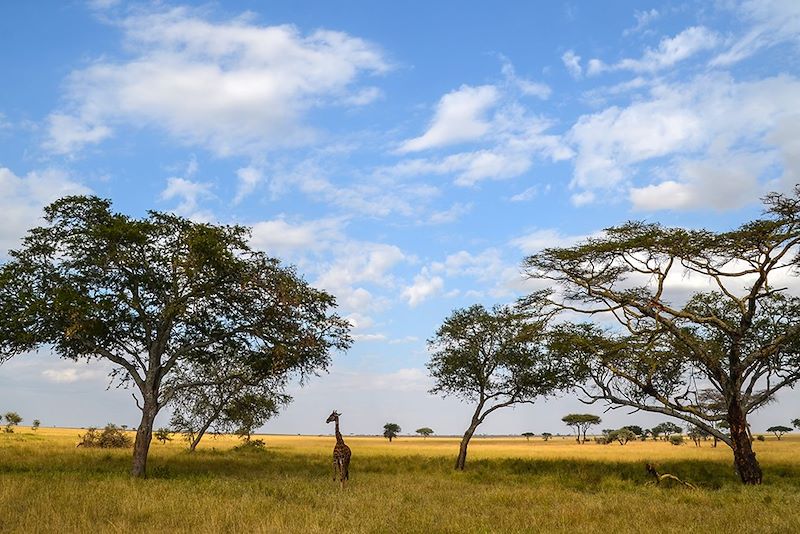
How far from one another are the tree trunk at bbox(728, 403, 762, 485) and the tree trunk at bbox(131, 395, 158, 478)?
24.8m

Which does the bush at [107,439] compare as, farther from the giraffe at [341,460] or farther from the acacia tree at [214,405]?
the giraffe at [341,460]

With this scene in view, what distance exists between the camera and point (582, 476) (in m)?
29.6

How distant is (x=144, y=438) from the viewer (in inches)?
1000

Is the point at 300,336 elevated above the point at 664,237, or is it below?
below

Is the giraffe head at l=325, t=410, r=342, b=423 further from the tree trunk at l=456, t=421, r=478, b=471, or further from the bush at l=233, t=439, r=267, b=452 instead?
the bush at l=233, t=439, r=267, b=452

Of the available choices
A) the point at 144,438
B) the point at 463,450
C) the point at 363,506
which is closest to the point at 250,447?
the point at 463,450

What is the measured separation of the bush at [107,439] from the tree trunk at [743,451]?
45.8 meters

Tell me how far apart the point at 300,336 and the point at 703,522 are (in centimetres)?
1734

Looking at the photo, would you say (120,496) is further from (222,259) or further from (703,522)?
(703,522)

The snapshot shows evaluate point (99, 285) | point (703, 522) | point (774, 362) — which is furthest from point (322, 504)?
point (774, 362)

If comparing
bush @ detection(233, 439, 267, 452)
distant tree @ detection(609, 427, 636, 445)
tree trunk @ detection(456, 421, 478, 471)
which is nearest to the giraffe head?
tree trunk @ detection(456, 421, 478, 471)

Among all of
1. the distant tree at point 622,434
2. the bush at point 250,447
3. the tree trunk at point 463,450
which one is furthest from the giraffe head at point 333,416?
the distant tree at point 622,434

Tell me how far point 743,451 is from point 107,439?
1872 inches

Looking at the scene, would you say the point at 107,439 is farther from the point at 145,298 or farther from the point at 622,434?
the point at 622,434
